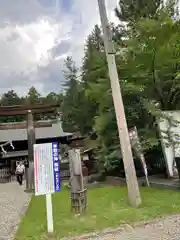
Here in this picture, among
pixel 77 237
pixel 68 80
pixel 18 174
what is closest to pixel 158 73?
pixel 77 237

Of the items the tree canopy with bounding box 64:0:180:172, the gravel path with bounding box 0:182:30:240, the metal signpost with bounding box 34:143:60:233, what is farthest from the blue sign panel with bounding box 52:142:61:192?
the tree canopy with bounding box 64:0:180:172

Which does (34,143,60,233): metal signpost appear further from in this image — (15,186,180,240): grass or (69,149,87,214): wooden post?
(69,149,87,214): wooden post

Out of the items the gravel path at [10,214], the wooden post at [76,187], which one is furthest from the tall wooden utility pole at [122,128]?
the gravel path at [10,214]

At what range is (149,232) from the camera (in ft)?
17.3

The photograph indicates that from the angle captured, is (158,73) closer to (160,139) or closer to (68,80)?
(160,139)

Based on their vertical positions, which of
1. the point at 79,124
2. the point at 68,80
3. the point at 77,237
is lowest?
the point at 77,237

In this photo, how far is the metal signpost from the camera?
5.80m

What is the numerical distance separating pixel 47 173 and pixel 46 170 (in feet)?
0.22

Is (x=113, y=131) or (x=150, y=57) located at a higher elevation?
(x=150, y=57)

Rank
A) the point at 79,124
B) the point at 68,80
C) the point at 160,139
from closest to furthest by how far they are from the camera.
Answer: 1. the point at 160,139
2. the point at 79,124
3. the point at 68,80

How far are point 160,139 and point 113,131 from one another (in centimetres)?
210

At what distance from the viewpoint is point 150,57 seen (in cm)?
1141

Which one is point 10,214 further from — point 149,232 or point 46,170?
point 149,232

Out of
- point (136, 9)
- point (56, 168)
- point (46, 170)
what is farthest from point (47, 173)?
point (136, 9)
